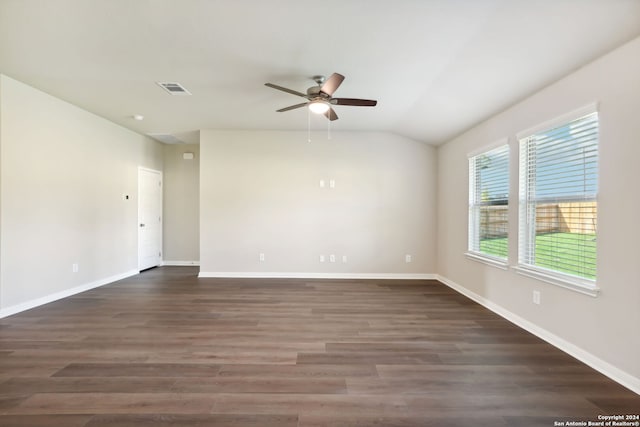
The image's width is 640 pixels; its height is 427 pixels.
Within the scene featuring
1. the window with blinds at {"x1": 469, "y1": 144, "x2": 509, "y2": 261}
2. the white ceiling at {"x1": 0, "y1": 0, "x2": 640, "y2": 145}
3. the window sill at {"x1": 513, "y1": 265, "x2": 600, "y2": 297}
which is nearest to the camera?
the white ceiling at {"x1": 0, "y1": 0, "x2": 640, "y2": 145}

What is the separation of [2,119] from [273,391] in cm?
425

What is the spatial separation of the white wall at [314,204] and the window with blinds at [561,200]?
227 centimetres

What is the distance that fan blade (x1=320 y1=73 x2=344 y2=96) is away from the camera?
261cm

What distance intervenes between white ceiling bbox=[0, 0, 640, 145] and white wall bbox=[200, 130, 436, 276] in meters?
1.43

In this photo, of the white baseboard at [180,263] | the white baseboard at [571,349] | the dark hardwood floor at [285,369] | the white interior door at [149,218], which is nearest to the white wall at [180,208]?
the white baseboard at [180,263]

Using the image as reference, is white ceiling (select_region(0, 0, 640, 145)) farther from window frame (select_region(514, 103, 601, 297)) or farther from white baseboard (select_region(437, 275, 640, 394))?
white baseboard (select_region(437, 275, 640, 394))

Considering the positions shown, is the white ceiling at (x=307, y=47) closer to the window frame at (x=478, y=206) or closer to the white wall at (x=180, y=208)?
the window frame at (x=478, y=206)

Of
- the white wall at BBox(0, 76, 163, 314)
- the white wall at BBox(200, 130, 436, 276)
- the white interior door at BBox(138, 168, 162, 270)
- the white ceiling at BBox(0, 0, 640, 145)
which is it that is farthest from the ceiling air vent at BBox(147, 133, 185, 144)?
the white ceiling at BBox(0, 0, 640, 145)

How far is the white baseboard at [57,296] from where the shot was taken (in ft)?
10.6

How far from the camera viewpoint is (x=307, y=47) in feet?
8.39

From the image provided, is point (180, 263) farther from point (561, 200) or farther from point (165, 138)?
point (561, 200)

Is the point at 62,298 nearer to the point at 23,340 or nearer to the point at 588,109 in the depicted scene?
the point at 23,340

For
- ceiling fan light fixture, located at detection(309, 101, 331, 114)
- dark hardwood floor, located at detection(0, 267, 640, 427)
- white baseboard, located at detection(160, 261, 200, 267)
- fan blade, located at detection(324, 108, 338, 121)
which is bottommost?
dark hardwood floor, located at detection(0, 267, 640, 427)

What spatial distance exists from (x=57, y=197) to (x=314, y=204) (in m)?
3.84
